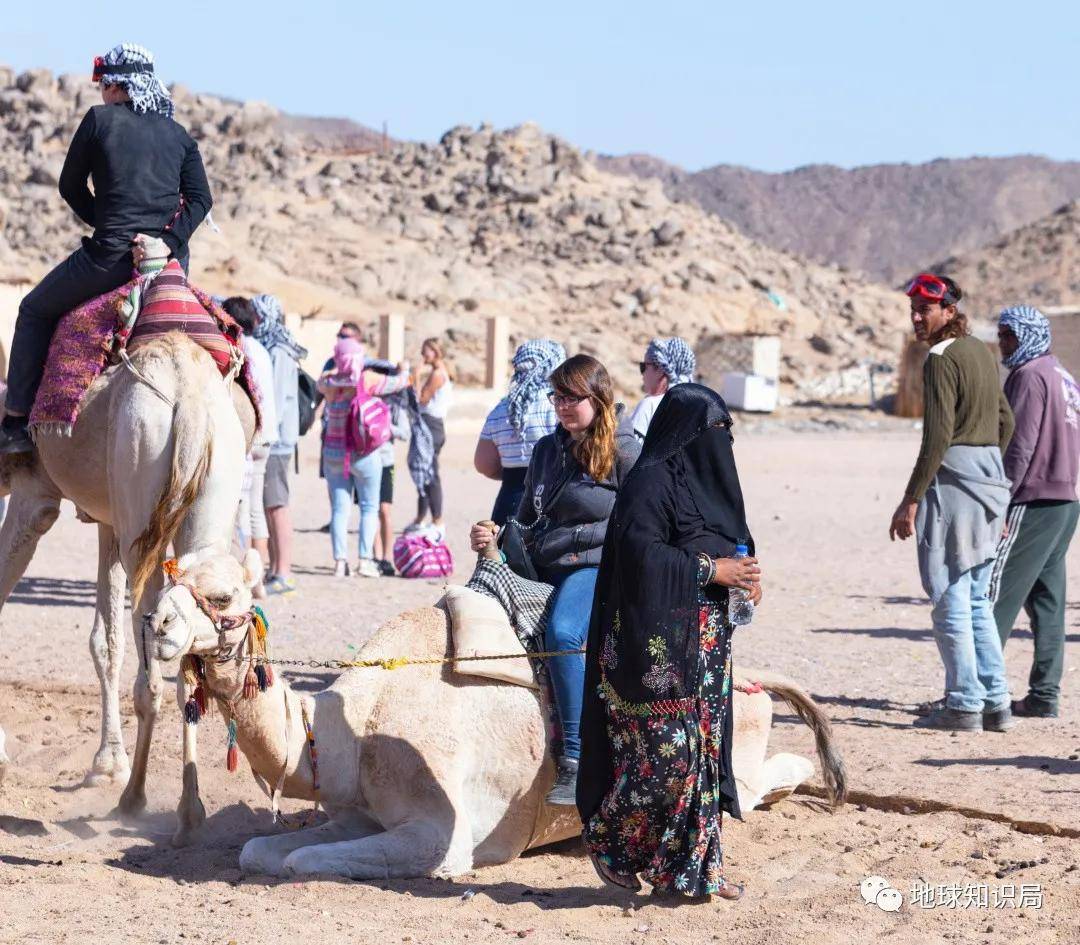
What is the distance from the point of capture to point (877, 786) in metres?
6.45

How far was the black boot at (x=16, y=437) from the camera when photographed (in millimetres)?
6812

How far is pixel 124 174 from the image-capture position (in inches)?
259

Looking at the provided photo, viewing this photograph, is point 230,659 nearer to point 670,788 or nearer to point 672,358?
point 670,788

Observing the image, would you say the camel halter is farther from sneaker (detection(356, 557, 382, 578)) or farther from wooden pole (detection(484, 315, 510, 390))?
wooden pole (detection(484, 315, 510, 390))

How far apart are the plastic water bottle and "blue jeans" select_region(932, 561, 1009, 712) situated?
2.72 meters

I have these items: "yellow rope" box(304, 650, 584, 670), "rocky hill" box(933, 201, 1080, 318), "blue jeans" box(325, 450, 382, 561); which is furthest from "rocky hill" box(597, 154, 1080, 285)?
"yellow rope" box(304, 650, 584, 670)

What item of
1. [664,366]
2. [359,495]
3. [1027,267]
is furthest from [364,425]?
[1027,267]

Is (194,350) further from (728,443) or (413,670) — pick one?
(728,443)

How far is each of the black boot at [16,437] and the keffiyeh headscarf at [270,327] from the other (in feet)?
12.0

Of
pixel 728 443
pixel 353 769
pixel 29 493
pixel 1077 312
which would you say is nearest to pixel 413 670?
pixel 353 769

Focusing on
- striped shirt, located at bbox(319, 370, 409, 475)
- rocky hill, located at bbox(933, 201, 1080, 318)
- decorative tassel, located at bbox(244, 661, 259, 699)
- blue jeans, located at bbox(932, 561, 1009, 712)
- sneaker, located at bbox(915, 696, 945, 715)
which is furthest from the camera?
rocky hill, located at bbox(933, 201, 1080, 318)

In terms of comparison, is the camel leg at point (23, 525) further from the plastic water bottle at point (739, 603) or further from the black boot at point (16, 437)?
the plastic water bottle at point (739, 603)

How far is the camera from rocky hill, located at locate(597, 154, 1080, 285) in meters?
155

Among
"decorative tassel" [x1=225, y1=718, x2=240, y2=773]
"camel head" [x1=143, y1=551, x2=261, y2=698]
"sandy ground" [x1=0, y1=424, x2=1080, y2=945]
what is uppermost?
"camel head" [x1=143, y1=551, x2=261, y2=698]
